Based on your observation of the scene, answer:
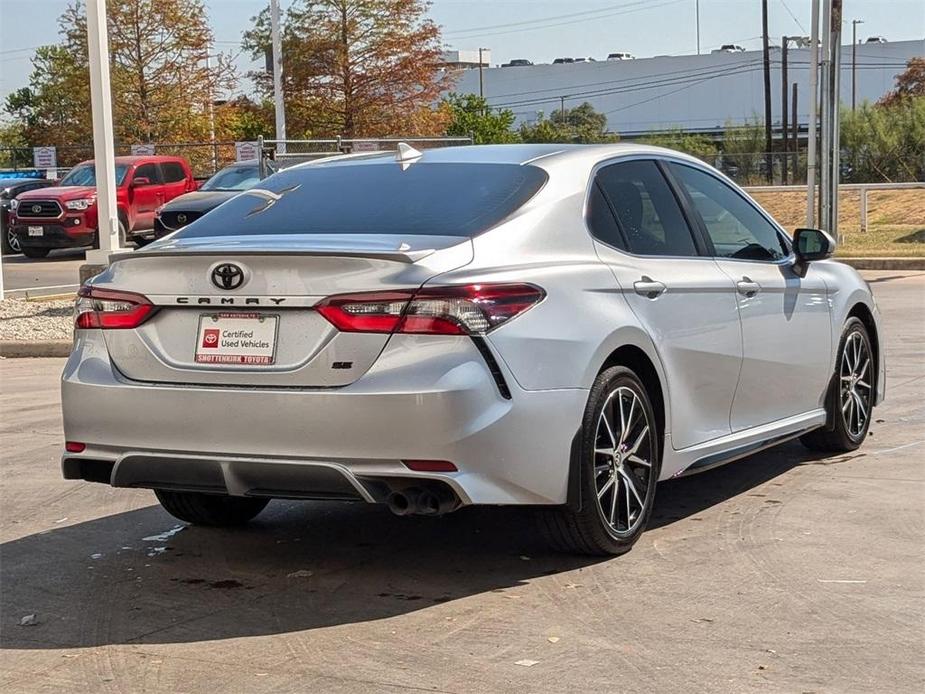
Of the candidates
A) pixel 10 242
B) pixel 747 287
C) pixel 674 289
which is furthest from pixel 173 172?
pixel 674 289

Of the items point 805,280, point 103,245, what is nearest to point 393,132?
point 103,245

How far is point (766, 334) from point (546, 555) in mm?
1729

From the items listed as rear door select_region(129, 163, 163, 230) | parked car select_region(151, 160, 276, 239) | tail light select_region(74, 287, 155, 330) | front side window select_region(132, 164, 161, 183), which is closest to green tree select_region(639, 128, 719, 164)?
front side window select_region(132, 164, 161, 183)

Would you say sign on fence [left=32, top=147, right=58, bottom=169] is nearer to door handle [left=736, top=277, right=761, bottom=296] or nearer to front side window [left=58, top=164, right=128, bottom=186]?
front side window [left=58, top=164, right=128, bottom=186]

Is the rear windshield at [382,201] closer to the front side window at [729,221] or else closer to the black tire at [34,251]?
the front side window at [729,221]

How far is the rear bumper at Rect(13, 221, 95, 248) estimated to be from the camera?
29359 mm

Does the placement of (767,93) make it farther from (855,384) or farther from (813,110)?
(855,384)

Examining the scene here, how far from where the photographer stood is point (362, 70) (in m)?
44.1

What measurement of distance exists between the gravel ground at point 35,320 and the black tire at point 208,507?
8.22 m

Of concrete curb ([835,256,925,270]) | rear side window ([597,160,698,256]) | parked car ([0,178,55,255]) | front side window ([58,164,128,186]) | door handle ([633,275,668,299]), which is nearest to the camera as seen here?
door handle ([633,275,668,299])

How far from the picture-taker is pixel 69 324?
15484 millimetres

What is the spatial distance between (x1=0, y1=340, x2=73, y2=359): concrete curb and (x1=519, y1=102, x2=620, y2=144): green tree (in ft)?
176

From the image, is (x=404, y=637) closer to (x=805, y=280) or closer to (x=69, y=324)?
(x=805, y=280)

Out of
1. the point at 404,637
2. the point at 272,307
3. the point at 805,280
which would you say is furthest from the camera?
the point at 805,280
